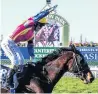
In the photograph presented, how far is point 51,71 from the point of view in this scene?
29.2 feet

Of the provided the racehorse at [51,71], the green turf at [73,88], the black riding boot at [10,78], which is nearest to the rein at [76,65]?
the racehorse at [51,71]

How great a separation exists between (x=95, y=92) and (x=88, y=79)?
507 cm

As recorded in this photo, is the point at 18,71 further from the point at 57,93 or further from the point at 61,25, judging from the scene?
the point at 61,25

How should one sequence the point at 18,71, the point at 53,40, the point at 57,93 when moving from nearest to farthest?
the point at 18,71 < the point at 57,93 < the point at 53,40

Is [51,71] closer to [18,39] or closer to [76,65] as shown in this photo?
[76,65]

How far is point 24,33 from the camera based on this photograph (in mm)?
8758

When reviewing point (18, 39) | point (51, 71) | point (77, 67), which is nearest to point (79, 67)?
point (77, 67)

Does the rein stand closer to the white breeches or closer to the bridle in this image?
the bridle

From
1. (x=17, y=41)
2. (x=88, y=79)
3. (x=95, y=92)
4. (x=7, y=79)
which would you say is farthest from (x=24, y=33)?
(x=95, y=92)

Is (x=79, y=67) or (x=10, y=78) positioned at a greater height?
(x=79, y=67)

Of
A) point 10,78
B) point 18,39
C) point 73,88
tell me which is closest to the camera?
point 10,78

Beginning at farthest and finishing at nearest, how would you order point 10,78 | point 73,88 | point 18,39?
point 73,88
point 18,39
point 10,78

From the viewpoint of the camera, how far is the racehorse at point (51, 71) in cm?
862

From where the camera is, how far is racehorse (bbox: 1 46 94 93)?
8.62 metres
